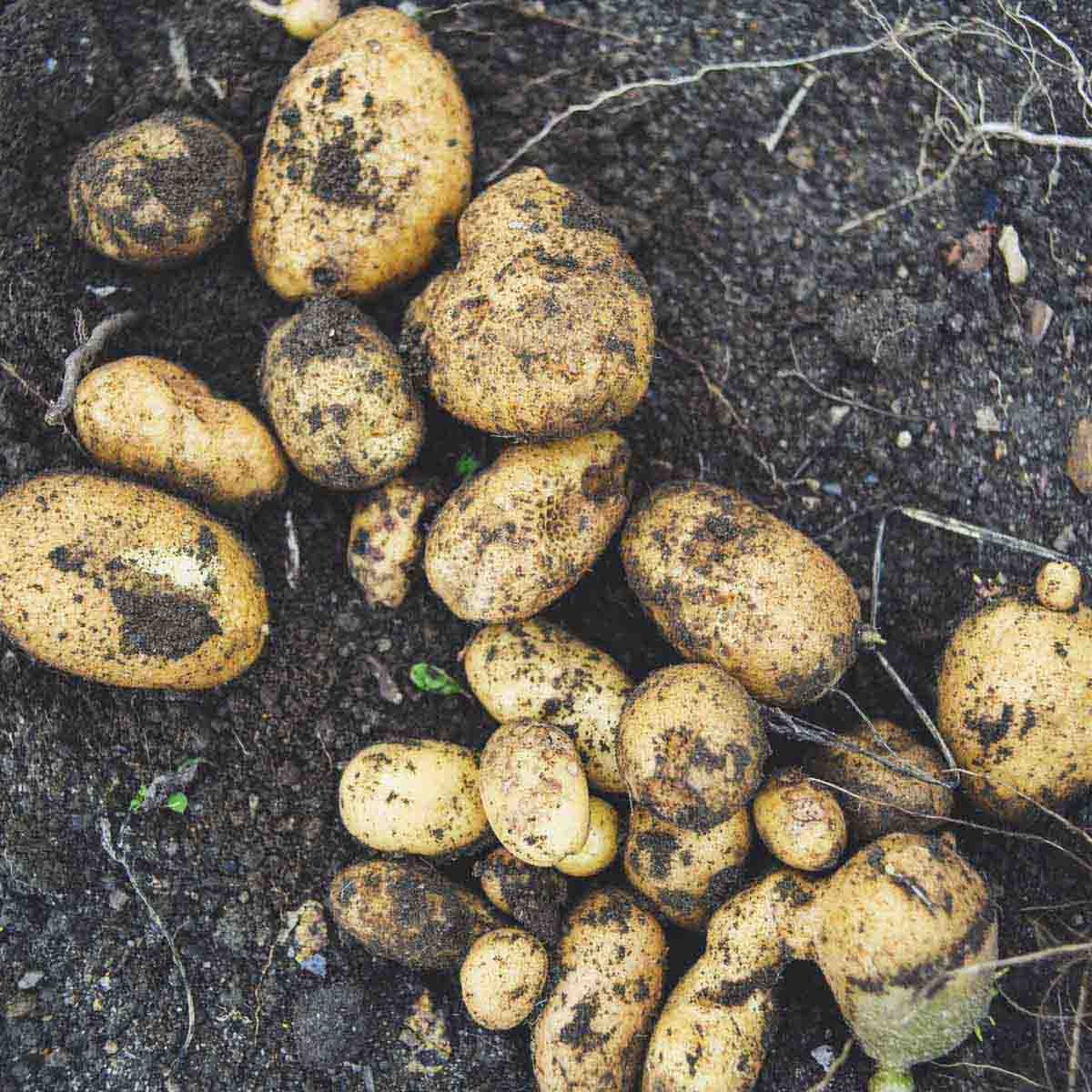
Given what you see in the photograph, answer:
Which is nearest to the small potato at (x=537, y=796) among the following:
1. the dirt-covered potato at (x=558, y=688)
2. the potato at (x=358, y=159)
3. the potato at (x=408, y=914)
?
the dirt-covered potato at (x=558, y=688)

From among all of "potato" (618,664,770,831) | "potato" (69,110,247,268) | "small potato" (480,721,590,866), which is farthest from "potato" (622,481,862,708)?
"potato" (69,110,247,268)

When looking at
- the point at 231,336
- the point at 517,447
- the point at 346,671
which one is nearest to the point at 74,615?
the point at 346,671

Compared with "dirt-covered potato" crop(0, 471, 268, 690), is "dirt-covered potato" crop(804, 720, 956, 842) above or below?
below

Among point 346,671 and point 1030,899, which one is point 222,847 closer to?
point 346,671

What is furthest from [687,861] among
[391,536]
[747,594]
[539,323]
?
[539,323]

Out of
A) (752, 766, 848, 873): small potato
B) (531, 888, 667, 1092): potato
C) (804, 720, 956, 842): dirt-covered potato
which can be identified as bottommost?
(531, 888, 667, 1092): potato

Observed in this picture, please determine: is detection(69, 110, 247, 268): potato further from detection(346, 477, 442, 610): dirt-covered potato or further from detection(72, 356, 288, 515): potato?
detection(346, 477, 442, 610): dirt-covered potato

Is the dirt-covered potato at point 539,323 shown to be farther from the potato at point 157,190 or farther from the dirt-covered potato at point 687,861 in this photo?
the dirt-covered potato at point 687,861
